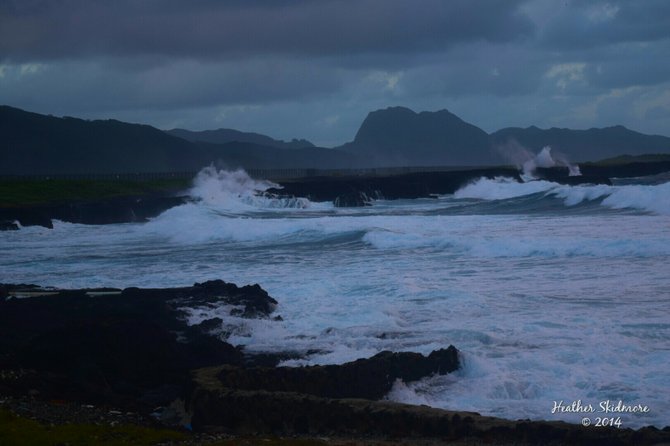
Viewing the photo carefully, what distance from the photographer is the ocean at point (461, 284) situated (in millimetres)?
10961

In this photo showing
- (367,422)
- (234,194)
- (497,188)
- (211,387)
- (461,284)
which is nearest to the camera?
(367,422)

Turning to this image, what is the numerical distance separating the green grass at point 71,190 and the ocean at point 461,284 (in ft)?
47.3

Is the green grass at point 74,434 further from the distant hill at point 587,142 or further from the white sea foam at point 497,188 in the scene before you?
the distant hill at point 587,142

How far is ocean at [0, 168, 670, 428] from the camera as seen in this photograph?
11.0 meters

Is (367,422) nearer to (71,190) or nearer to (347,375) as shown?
(347,375)

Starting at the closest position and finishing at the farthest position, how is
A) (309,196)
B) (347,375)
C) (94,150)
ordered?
(347,375) → (309,196) → (94,150)

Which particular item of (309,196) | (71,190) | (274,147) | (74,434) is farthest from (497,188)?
(274,147)

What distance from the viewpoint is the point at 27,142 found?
343ft

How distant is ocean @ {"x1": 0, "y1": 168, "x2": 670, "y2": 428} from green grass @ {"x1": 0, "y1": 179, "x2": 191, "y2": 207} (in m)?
14.4

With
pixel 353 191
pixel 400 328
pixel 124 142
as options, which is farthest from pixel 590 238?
pixel 124 142

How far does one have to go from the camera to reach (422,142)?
164125 millimetres

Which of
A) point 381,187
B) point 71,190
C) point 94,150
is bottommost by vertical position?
point 381,187

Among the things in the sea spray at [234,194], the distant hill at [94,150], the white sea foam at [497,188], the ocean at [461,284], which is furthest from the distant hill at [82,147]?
the ocean at [461,284]

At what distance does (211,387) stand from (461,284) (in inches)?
334
